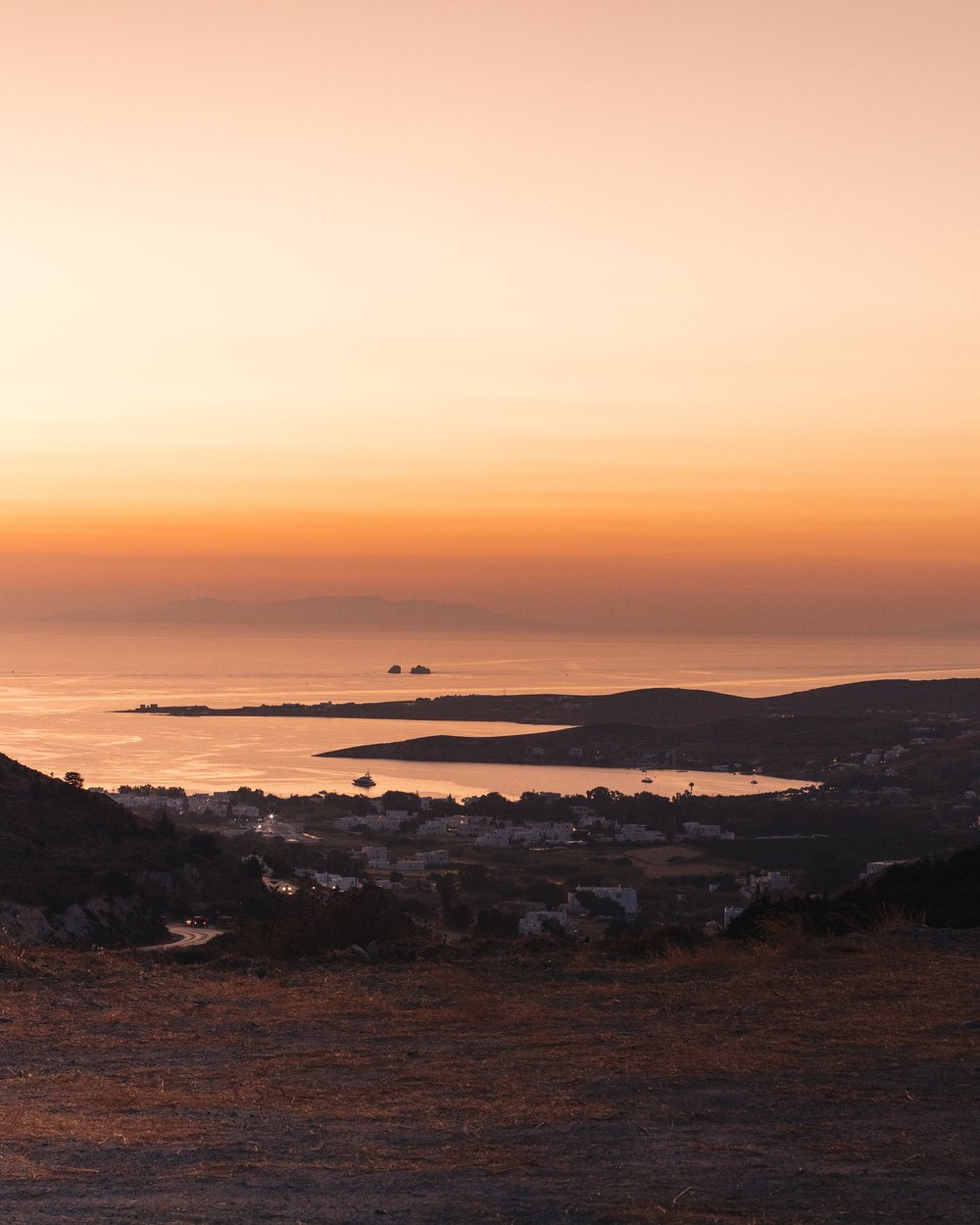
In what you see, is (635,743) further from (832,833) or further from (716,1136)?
(716,1136)

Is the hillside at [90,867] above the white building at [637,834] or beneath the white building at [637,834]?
above

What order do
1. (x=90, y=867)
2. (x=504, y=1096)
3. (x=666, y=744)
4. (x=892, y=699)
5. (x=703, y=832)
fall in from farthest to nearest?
(x=892, y=699) < (x=666, y=744) < (x=703, y=832) < (x=90, y=867) < (x=504, y=1096)

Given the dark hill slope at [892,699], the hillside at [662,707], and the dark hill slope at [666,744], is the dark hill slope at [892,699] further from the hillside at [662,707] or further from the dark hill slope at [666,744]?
the dark hill slope at [666,744]

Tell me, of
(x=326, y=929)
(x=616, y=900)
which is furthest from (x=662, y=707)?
(x=326, y=929)

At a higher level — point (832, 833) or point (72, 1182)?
point (72, 1182)

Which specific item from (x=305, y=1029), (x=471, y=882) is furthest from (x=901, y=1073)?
(x=471, y=882)

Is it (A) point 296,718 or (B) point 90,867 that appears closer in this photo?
(B) point 90,867

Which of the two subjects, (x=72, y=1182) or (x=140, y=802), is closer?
(x=72, y=1182)

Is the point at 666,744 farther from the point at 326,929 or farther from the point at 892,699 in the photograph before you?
the point at 326,929

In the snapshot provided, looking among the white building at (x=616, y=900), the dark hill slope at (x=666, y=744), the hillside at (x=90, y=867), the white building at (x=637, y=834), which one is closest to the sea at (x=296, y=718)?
the dark hill slope at (x=666, y=744)
